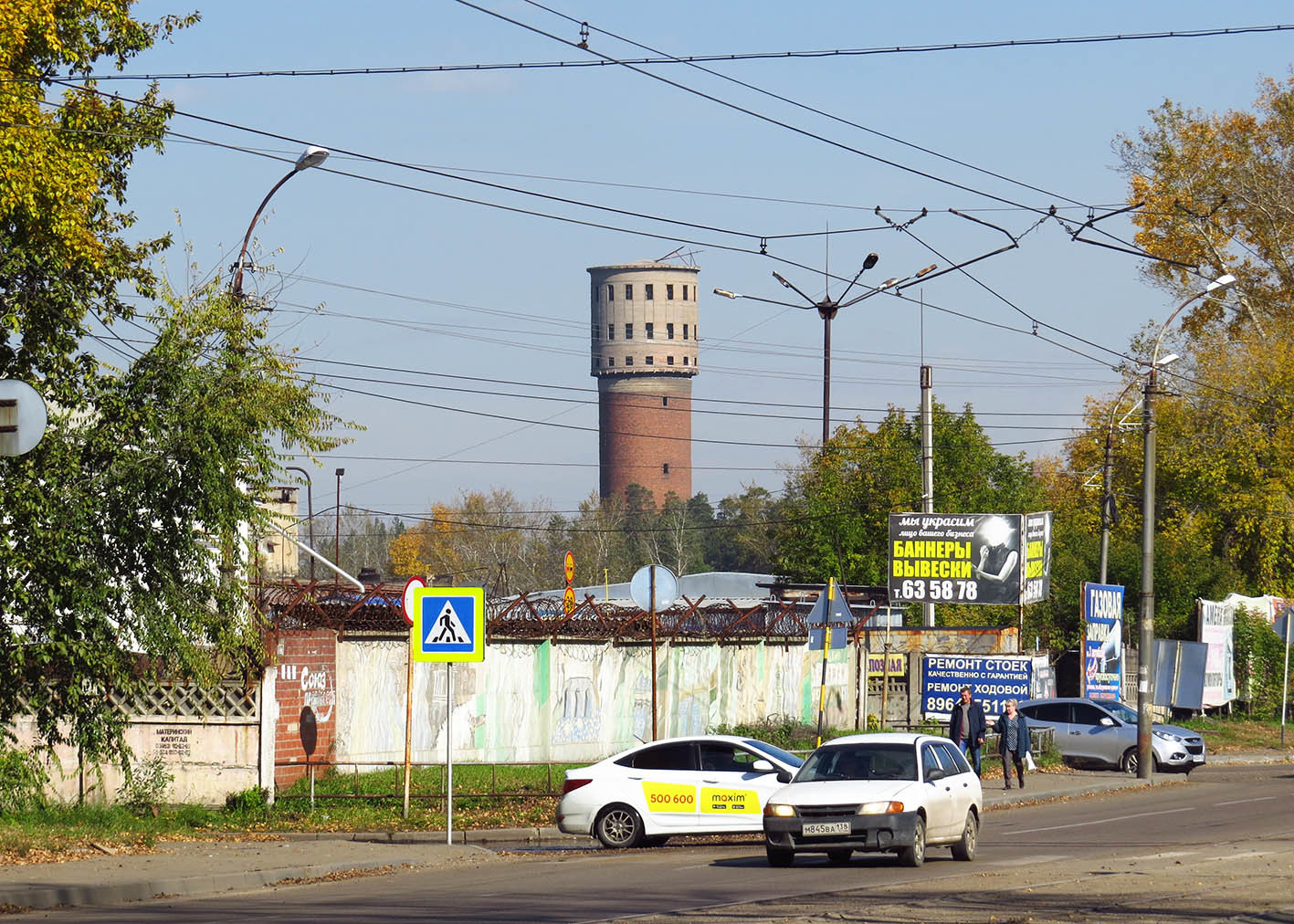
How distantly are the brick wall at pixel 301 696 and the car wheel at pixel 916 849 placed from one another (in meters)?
10.0

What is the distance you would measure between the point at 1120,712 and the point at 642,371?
333 feet

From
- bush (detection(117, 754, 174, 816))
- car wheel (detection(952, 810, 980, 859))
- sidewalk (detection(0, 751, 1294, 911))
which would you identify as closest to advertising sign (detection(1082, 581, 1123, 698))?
sidewalk (detection(0, 751, 1294, 911))

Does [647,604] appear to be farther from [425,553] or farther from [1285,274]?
[425,553]

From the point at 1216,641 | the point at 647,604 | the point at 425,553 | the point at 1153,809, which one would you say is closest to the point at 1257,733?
the point at 1216,641

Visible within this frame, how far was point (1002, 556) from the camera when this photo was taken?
4072cm

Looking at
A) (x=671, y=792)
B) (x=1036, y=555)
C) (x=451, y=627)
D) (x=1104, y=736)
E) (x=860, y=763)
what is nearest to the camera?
(x=860, y=763)

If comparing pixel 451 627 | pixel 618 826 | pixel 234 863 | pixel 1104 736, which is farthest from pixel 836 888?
pixel 1104 736

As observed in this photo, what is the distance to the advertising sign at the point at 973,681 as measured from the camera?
35.6 metres

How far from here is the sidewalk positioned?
1468 cm

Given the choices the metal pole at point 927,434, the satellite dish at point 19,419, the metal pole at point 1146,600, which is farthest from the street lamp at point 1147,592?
the satellite dish at point 19,419

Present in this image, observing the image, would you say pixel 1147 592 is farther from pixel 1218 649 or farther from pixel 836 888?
pixel 836 888

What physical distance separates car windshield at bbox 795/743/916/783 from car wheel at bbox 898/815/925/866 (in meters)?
0.57

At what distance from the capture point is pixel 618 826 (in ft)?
63.3

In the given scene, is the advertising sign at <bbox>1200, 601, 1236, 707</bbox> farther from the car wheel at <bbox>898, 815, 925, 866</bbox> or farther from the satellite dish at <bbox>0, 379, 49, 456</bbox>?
the satellite dish at <bbox>0, 379, 49, 456</bbox>
